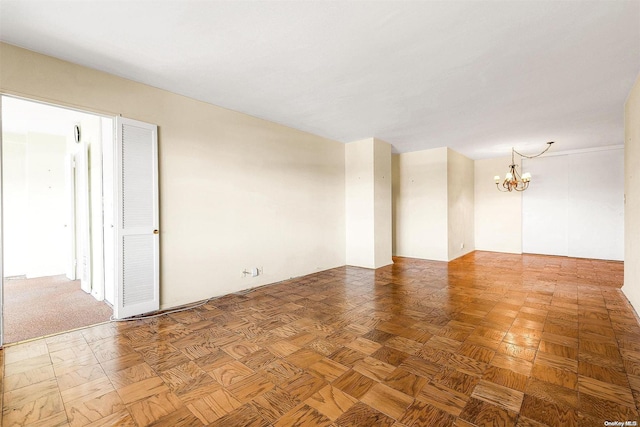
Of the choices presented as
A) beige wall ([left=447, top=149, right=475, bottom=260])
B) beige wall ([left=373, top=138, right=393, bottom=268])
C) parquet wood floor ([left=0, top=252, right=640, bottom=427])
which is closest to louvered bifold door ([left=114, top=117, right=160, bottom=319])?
parquet wood floor ([left=0, top=252, right=640, bottom=427])

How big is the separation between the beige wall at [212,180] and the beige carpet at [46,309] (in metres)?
0.83

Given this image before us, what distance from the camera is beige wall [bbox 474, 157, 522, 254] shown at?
733 centimetres

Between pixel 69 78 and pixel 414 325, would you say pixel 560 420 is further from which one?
pixel 69 78

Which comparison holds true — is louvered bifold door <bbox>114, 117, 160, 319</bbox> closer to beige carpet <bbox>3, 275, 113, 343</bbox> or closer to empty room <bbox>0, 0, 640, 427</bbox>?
empty room <bbox>0, 0, 640, 427</bbox>

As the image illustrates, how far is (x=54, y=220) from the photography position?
5070 mm

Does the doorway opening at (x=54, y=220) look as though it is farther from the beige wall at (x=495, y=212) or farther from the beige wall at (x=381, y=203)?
the beige wall at (x=495, y=212)

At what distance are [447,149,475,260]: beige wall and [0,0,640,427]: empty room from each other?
35.1 inches

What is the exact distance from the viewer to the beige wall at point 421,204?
6234 millimetres

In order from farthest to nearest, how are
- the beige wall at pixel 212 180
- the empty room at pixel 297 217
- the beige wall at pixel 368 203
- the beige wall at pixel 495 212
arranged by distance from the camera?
the beige wall at pixel 495 212 < the beige wall at pixel 368 203 < the beige wall at pixel 212 180 < the empty room at pixel 297 217

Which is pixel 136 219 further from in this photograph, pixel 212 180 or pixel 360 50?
pixel 360 50

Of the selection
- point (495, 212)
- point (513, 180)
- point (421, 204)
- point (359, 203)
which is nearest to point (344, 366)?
point (359, 203)

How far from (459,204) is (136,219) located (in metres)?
6.67

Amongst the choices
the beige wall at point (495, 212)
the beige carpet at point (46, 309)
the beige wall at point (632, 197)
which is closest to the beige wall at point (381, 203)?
the beige wall at point (632, 197)

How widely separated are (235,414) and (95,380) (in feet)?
3.66
